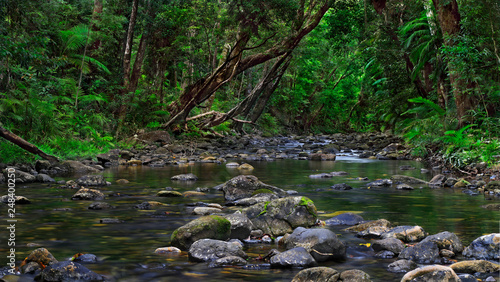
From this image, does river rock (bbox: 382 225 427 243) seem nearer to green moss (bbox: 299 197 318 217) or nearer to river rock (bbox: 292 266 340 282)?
green moss (bbox: 299 197 318 217)

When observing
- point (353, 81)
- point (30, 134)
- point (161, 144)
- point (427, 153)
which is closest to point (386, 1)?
point (427, 153)

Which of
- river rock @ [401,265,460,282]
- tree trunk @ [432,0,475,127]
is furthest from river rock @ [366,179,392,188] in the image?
river rock @ [401,265,460,282]

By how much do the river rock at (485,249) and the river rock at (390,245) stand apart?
54 centimetres

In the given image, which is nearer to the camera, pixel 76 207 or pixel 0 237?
pixel 0 237

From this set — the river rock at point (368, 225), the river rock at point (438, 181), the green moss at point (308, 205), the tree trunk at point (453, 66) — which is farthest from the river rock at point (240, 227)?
the tree trunk at point (453, 66)

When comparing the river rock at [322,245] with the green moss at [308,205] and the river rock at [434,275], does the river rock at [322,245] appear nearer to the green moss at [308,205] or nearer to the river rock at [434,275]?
the river rock at [434,275]

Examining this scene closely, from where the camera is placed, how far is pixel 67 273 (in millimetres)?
3352

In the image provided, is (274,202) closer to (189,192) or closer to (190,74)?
(189,192)

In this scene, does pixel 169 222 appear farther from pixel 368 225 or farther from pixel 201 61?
pixel 201 61

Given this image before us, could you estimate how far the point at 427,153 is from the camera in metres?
14.3

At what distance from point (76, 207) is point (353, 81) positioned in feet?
131

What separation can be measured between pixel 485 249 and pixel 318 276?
1.66 m

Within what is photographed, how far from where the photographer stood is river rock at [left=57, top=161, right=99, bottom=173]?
35.4 ft

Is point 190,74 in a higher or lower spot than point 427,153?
higher
